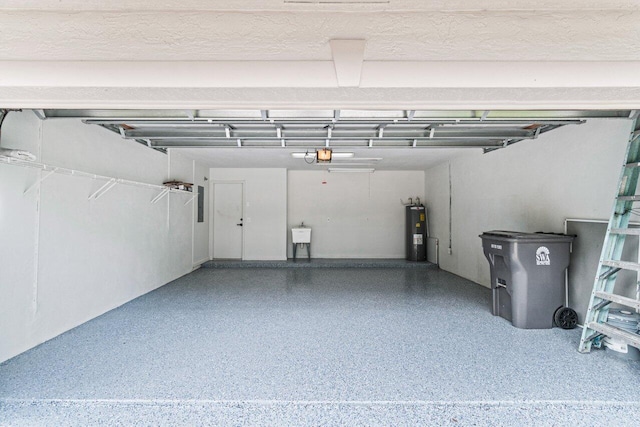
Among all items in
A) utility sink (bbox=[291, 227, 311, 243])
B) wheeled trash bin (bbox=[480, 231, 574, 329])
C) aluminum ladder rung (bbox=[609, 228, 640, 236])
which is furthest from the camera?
utility sink (bbox=[291, 227, 311, 243])

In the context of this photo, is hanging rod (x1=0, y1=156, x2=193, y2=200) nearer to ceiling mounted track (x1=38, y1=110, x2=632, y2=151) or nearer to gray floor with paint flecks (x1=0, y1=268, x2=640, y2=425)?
ceiling mounted track (x1=38, y1=110, x2=632, y2=151)

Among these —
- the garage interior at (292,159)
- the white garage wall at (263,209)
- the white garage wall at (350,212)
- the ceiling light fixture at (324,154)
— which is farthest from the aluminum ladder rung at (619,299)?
the white garage wall at (263,209)

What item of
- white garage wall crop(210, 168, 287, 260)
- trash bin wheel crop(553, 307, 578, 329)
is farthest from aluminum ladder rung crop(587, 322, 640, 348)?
white garage wall crop(210, 168, 287, 260)

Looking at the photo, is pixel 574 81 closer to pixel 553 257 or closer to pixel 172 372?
pixel 553 257

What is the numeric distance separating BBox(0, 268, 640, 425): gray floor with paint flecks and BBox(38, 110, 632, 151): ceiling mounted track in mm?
2117

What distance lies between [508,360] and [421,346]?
0.67 metres

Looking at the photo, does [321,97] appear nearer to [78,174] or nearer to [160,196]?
[78,174]

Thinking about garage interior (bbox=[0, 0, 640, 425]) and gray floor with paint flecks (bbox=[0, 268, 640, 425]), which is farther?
gray floor with paint flecks (bbox=[0, 268, 640, 425])

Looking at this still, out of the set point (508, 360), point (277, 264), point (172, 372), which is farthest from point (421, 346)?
point (277, 264)

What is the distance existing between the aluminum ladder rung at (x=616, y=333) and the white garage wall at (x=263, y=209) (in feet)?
19.0

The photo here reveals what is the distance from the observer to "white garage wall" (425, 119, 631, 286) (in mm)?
3066

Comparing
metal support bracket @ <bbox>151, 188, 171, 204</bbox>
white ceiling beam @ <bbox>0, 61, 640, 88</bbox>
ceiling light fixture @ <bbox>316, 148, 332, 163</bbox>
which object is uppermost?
ceiling light fixture @ <bbox>316, 148, 332, 163</bbox>

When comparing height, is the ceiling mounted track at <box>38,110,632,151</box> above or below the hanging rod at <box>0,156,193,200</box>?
above

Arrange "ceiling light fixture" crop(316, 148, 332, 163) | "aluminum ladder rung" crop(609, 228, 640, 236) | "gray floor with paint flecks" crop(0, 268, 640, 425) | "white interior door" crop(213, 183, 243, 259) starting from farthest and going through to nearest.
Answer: "white interior door" crop(213, 183, 243, 259) → "ceiling light fixture" crop(316, 148, 332, 163) → "aluminum ladder rung" crop(609, 228, 640, 236) → "gray floor with paint flecks" crop(0, 268, 640, 425)
